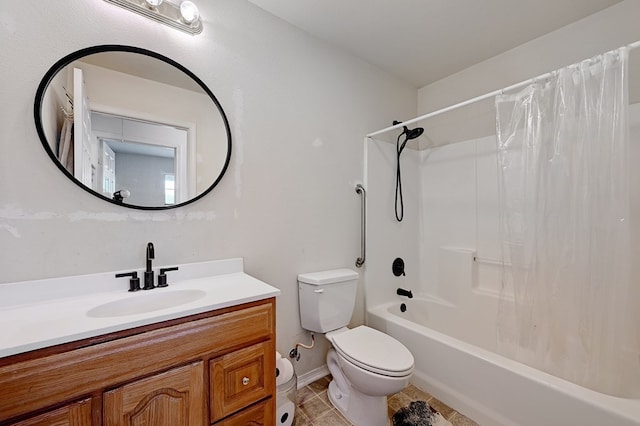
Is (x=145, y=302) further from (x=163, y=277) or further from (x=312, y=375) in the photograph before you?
(x=312, y=375)

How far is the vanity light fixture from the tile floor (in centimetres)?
223

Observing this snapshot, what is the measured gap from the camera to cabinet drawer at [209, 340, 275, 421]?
0.97m

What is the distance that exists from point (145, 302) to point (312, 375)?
125 centimetres

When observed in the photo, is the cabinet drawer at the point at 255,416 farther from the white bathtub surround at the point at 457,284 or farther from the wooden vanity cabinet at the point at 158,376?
the white bathtub surround at the point at 457,284

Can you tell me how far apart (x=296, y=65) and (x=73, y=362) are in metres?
1.84

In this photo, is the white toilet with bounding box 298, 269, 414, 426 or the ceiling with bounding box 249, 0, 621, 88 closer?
the white toilet with bounding box 298, 269, 414, 426

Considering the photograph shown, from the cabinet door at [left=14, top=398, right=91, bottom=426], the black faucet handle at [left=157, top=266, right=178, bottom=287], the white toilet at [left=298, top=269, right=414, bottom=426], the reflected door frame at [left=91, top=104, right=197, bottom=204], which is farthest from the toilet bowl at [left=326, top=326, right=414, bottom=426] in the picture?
the reflected door frame at [left=91, top=104, right=197, bottom=204]

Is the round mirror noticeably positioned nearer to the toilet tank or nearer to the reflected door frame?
the reflected door frame

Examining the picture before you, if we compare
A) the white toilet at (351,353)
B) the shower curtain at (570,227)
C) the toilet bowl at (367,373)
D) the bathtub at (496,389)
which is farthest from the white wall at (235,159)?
the shower curtain at (570,227)

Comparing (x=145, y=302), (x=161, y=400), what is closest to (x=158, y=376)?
(x=161, y=400)

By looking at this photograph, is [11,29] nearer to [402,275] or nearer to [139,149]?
[139,149]

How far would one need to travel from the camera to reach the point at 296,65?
1761 mm

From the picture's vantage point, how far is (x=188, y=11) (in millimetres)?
1283

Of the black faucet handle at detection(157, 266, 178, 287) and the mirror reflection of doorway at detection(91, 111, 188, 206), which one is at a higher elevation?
the mirror reflection of doorway at detection(91, 111, 188, 206)
